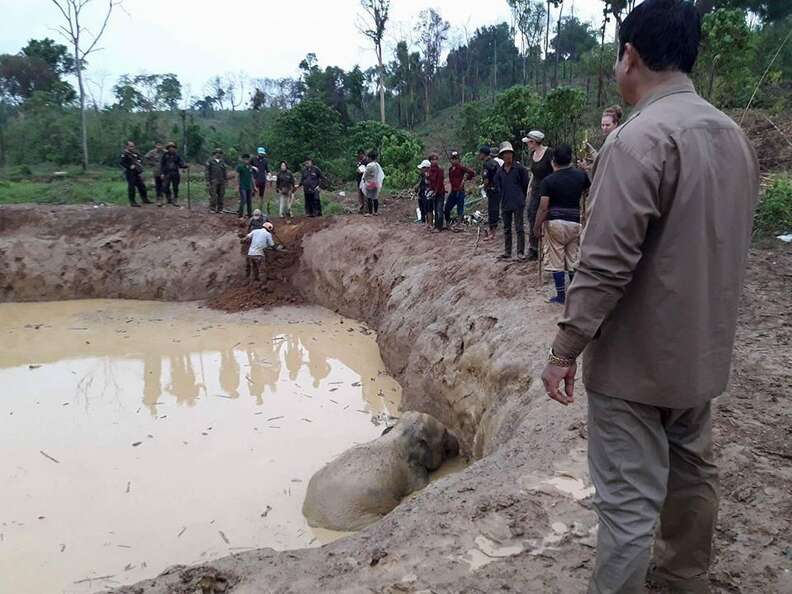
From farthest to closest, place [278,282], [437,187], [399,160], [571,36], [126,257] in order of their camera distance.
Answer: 1. [571,36]
2. [399,160]
3. [126,257]
4. [278,282]
5. [437,187]

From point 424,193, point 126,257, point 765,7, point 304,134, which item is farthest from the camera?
point 304,134

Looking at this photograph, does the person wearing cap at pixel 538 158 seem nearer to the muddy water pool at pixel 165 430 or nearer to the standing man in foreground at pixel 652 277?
the muddy water pool at pixel 165 430

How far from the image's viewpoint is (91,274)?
44.8ft

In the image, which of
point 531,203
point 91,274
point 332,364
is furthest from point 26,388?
point 531,203

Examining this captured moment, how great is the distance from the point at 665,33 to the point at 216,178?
13.9 metres

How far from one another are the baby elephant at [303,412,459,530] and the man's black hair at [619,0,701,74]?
13.6 feet

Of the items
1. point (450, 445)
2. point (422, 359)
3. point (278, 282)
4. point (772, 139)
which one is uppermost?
point (772, 139)

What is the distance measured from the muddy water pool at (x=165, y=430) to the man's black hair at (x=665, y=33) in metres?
4.42

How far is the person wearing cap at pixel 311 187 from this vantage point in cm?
1357

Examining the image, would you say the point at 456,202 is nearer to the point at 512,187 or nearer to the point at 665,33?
the point at 512,187

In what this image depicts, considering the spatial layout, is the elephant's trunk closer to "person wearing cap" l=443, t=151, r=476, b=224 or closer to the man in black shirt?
the man in black shirt

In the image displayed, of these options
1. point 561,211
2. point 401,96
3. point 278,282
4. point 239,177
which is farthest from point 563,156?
point 401,96

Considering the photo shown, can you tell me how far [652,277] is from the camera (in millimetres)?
1800

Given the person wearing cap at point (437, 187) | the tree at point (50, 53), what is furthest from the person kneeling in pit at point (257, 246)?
the tree at point (50, 53)
